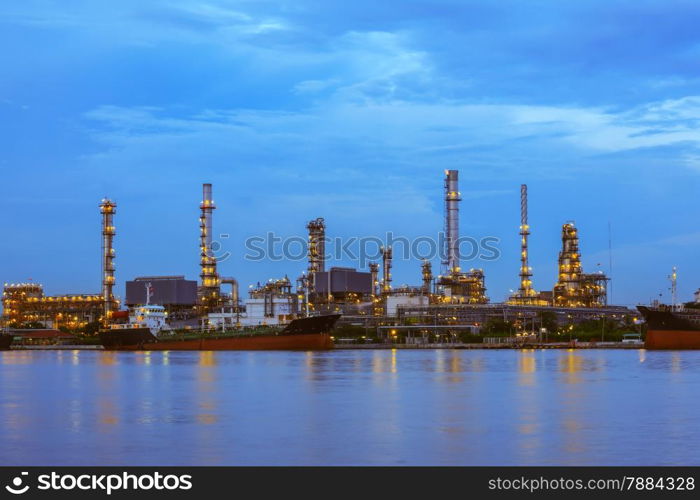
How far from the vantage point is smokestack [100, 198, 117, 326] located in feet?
490

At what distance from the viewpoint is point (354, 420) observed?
1375 inches

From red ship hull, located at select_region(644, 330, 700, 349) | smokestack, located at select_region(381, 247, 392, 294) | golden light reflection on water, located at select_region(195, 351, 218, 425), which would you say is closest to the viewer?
golden light reflection on water, located at select_region(195, 351, 218, 425)

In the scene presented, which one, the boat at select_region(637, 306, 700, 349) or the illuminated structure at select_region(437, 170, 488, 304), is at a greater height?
the illuminated structure at select_region(437, 170, 488, 304)

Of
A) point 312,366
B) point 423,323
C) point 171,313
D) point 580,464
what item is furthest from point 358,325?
point 580,464

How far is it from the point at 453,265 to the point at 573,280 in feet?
56.0

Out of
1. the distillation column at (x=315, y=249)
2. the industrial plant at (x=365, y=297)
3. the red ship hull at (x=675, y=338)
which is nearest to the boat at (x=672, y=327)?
the red ship hull at (x=675, y=338)

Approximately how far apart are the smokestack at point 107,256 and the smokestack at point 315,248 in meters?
27.7

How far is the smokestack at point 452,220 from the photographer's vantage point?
505 feet

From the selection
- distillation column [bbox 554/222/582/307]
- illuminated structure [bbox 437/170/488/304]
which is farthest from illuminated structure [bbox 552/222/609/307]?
illuminated structure [bbox 437/170/488/304]

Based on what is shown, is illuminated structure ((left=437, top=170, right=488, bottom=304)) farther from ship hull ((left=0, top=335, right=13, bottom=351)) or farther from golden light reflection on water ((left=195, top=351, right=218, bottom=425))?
golden light reflection on water ((left=195, top=351, right=218, bottom=425))

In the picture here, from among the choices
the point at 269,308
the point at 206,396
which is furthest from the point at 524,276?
the point at 206,396

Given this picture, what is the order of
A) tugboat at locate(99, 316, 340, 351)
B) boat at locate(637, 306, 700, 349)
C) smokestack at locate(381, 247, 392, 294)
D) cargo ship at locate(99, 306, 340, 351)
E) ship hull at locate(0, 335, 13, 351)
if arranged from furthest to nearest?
smokestack at locate(381, 247, 392, 294)
ship hull at locate(0, 335, 13, 351)
cargo ship at locate(99, 306, 340, 351)
tugboat at locate(99, 316, 340, 351)
boat at locate(637, 306, 700, 349)
